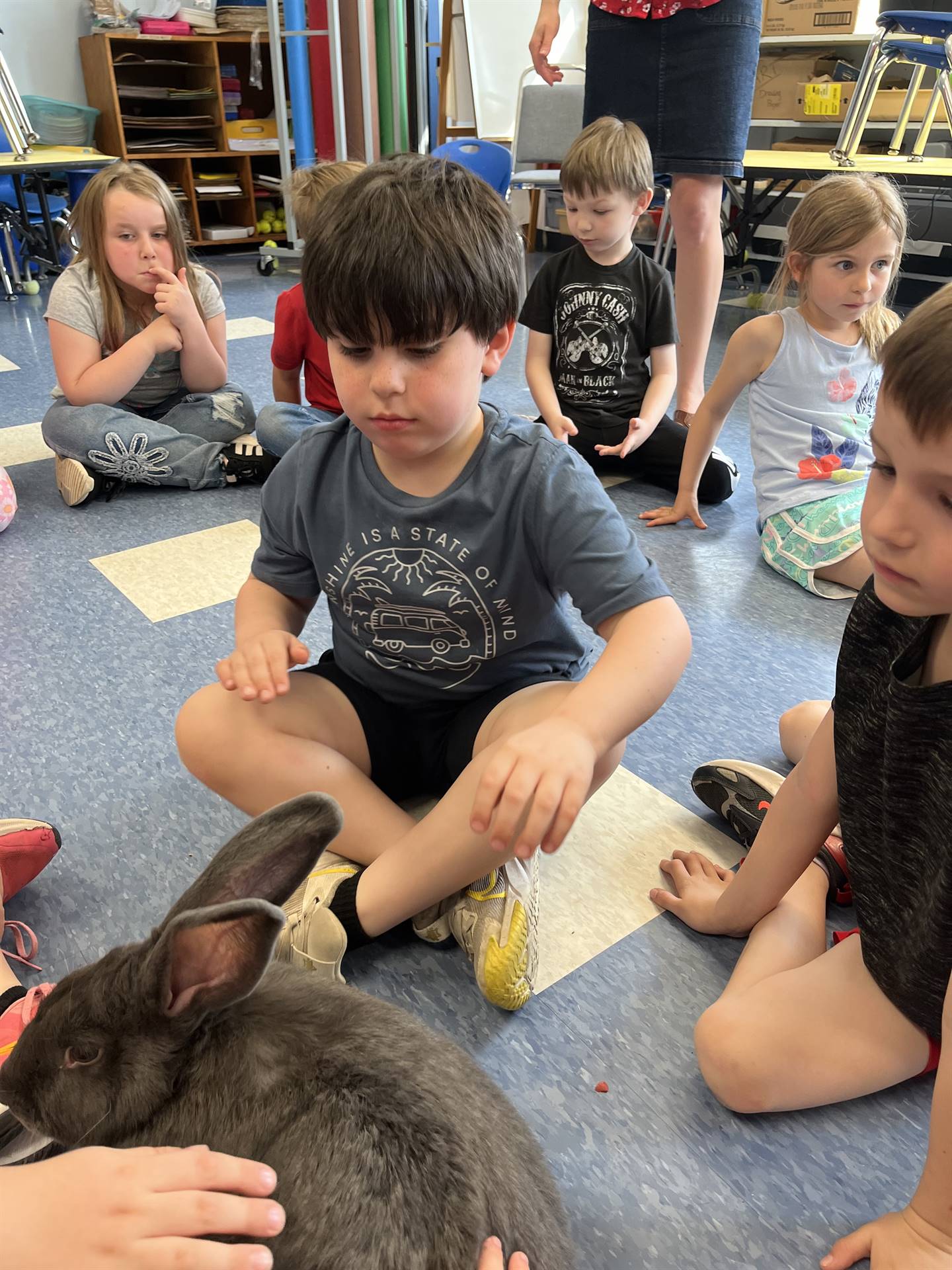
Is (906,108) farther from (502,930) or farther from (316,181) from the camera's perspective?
(502,930)

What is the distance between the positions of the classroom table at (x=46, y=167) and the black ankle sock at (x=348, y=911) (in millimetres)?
2948

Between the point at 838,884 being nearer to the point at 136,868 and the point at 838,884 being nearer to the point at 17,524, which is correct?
the point at 136,868

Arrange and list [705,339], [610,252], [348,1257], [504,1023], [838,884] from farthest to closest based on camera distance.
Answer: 1. [705,339]
2. [610,252]
3. [838,884]
4. [504,1023]
5. [348,1257]

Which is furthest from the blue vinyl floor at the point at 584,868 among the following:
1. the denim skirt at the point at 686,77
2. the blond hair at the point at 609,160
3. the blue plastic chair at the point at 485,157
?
the blue plastic chair at the point at 485,157

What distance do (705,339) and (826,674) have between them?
107cm

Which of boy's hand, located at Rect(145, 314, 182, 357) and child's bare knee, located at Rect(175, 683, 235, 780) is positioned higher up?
boy's hand, located at Rect(145, 314, 182, 357)

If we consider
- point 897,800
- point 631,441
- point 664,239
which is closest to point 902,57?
point 664,239

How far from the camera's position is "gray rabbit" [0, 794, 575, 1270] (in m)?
0.47

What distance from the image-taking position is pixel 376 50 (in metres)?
4.14

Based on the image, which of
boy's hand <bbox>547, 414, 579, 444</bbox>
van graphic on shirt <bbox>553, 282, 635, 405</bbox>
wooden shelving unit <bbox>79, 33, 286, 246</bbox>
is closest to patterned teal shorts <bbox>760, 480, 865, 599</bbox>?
boy's hand <bbox>547, 414, 579, 444</bbox>

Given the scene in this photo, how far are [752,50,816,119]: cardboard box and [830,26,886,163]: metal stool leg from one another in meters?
1.06

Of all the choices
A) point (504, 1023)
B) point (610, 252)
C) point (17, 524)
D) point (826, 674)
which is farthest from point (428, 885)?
point (610, 252)

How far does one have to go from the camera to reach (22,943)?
867 mm

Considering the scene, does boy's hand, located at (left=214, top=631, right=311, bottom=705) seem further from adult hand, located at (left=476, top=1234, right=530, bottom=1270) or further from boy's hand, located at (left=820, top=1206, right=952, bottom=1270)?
boy's hand, located at (left=820, top=1206, right=952, bottom=1270)
